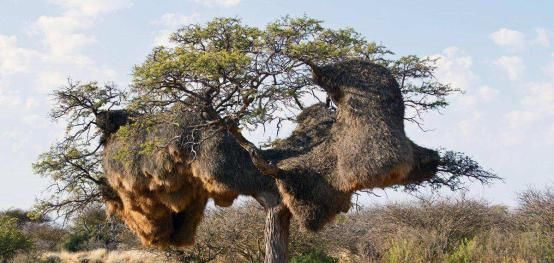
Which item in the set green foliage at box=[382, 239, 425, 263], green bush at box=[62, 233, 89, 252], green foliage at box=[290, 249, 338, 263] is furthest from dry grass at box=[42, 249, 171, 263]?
green foliage at box=[382, 239, 425, 263]

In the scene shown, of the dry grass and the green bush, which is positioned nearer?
the dry grass

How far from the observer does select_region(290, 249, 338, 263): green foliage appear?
21.2 m

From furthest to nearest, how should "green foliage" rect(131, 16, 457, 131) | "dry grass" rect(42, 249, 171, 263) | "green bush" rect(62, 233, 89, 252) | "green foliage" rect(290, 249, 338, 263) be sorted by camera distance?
"green bush" rect(62, 233, 89, 252), "dry grass" rect(42, 249, 171, 263), "green foliage" rect(290, 249, 338, 263), "green foliage" rect(131, 16, 457, 131)

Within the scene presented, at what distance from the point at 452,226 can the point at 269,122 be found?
12505 mm

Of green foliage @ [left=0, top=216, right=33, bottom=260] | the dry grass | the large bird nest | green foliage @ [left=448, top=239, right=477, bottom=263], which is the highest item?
the large bird nest

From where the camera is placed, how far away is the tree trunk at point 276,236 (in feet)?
50.0

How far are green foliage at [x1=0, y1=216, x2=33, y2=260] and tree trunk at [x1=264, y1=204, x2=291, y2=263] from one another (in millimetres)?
18412

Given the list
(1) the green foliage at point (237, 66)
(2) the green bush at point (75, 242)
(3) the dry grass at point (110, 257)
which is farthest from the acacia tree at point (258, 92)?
(2) the green bush at point (75, 242)

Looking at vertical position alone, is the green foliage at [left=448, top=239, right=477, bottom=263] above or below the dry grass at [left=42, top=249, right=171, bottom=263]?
above

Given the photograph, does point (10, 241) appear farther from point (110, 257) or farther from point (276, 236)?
point (276, 236)

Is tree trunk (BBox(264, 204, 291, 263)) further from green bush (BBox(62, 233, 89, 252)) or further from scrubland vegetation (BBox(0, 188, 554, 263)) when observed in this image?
green bush (BBox(62, 233, 89, 252))

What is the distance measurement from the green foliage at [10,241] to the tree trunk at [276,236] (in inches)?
725

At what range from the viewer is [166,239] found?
18.5 m

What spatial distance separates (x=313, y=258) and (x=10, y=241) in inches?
602
